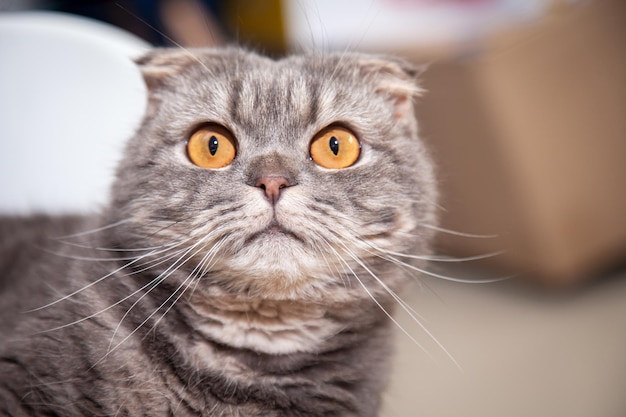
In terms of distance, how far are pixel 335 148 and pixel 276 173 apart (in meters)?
0.19

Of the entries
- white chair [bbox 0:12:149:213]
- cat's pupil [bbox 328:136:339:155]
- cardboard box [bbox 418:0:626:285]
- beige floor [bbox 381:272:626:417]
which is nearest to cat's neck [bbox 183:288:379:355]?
cat's pupil [bbox 328:136:339:155]

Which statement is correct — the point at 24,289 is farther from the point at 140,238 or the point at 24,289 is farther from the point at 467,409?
the point at 467,409

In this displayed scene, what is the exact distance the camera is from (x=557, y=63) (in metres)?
2.96

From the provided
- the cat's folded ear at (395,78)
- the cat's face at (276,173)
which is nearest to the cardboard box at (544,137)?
the cat's folded ear at (395,78)

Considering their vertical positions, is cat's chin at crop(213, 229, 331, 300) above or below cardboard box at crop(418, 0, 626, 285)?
below

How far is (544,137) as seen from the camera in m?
2.98

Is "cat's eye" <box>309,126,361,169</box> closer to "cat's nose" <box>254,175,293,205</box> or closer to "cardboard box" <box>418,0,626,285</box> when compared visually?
"cat's nose" <box>254,175,293,205</box>

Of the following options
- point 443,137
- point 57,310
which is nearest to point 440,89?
point 443,137

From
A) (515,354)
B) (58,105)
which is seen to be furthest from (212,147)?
(515,354)

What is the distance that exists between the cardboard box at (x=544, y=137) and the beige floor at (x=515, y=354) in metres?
0.23

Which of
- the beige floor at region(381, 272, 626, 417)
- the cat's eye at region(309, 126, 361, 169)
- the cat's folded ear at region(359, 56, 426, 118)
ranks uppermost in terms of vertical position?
the cat's folded ear at region(359, 56, 426, 118)

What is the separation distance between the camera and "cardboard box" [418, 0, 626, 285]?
116 inches

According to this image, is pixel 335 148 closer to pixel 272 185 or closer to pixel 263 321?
pixel 272 185

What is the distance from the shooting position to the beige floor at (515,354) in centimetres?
222
